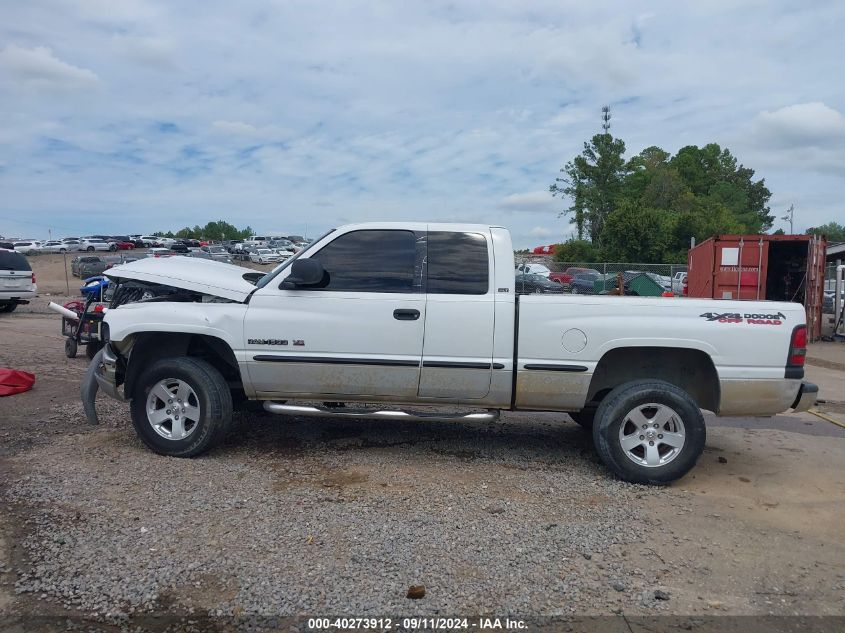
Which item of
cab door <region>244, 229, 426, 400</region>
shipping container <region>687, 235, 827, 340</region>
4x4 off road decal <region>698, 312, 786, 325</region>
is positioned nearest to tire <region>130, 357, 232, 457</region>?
cab door <region>244, 229, 426, 400</region>

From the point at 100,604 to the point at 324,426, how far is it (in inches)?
138

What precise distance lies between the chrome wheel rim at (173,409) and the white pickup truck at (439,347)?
0.01 metres

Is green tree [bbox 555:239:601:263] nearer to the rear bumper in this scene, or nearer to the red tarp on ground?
the red tarp on ground

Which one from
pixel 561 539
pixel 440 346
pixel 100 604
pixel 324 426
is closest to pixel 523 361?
pixel 440 346

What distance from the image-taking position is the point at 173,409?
5398 mm

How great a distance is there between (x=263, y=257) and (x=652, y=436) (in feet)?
153

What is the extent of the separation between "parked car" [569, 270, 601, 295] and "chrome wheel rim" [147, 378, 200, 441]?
671 inches

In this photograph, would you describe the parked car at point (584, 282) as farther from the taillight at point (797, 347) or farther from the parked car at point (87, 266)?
the parked car at point (87, 266)

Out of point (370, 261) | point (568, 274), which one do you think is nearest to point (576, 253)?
point (568, 274)

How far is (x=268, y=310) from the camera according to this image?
209 inches

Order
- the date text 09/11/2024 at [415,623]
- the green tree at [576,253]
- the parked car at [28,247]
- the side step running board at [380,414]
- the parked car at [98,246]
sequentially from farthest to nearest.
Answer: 1. the parked car at [98,246]
2. the parked car at [28,247]
3. the green tree at [576,253]
4. the side step running board at [380,414]
5. the date text 09/11/2024 at [415,623]

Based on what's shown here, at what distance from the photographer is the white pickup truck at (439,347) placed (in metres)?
5.03

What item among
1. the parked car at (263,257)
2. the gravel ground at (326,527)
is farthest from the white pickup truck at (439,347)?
the parked car at (263,257)

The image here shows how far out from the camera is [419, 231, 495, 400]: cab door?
203 inches
